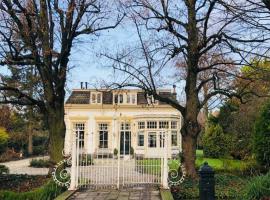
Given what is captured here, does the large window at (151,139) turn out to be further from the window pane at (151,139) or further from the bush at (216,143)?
the bush at (216,143)

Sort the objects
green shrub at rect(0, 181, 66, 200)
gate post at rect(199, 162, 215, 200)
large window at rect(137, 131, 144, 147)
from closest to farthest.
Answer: gate post at rect(199, 162, 215, 200) → green shrub at rect(0, 181, 66, 200) → large window at rect(137, 131, 144, 147)

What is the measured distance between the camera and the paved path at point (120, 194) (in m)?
12.5

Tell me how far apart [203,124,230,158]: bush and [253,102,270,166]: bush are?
973 centimetres

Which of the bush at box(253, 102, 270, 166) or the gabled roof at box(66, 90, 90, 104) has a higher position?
the gabled roof at box(66, 90, 90, 104)

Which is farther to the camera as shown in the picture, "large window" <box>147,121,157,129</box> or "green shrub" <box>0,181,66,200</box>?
"large window" <box>147,121,157,129</box>

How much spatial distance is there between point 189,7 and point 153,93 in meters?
3.82

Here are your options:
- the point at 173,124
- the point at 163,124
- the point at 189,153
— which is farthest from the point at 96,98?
the point at 189,153

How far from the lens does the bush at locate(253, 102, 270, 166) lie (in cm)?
1709

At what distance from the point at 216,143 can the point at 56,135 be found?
15.1 m

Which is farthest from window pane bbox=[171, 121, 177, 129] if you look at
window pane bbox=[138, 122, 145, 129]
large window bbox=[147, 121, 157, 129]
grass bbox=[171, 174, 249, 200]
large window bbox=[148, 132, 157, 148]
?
grass bbox=[171, 174, 249, 200]

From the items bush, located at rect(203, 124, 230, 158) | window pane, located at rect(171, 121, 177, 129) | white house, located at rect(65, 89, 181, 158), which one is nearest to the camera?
bush, located at rect(203, 124, 230, 158)

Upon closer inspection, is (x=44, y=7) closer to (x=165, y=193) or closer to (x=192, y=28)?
(x=192, y=28)

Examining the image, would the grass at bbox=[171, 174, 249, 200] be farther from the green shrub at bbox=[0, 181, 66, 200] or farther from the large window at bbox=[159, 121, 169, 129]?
the large window at bbox=[159, 121, 169, 129]

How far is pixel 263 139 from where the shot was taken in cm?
1722
